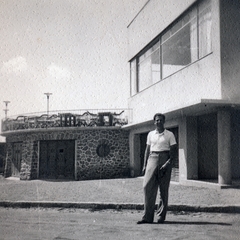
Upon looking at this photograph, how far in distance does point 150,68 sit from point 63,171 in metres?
7.21

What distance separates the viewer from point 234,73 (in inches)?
403

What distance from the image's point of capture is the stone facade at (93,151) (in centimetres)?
1842

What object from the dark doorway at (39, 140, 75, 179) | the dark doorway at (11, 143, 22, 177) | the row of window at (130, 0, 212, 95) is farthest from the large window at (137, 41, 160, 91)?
the dark doorway at (11, 143, 22, 177)

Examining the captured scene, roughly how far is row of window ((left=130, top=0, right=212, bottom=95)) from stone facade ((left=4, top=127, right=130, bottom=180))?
2.77m

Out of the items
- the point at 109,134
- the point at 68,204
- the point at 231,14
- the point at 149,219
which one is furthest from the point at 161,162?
the point at 109,134

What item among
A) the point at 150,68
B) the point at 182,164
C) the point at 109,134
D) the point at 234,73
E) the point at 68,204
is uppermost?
the point at 150,68

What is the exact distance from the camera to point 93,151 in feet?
60.9

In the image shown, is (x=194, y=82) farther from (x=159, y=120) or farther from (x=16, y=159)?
(x=16, y=159)

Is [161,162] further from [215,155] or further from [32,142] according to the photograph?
[32,142]

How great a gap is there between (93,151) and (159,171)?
13.1 meters

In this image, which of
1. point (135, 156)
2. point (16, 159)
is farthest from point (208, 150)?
point (16, 159)

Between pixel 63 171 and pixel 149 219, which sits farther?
pixel 63 171

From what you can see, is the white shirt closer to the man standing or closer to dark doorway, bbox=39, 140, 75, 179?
the man standing

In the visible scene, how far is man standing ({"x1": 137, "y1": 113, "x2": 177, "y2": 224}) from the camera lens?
5625 millimetres
